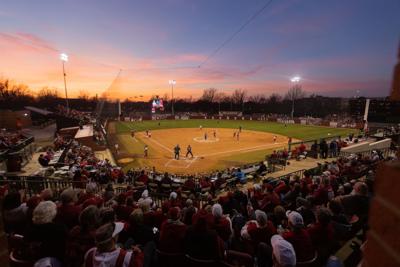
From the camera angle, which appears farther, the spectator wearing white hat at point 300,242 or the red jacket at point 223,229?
the red jacket at point 223,229

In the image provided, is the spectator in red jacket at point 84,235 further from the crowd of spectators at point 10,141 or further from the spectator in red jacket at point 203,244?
the crowd of spectators at point 10,141

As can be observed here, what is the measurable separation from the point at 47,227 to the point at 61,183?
984 centimetres

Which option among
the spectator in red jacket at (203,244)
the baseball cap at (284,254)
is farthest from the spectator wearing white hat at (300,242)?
the spectator in red jacket at (203,244)

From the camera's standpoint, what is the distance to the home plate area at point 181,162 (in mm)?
24297

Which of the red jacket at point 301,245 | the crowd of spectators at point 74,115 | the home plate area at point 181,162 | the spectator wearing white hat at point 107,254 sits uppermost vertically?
the spectator wearing white hat at point 107,254

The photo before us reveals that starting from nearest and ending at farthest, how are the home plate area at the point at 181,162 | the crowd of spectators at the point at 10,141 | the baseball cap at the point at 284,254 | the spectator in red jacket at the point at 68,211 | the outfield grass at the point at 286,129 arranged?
the baseball cap at the point at 284,254
the spectator in red jacket at the point at 68,211
the crowd of spectators at the point at 10,141
the home plate area at the point at 181,162
the outfield grass at the point at 286,129

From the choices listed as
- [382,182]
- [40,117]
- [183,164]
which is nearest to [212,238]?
[382,182]

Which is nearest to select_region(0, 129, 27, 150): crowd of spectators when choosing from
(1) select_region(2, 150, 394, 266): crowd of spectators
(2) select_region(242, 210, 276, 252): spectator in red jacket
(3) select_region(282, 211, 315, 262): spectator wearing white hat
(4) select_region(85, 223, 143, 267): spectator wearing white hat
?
(1) select_region(2, 150, 394, 266): crowd of spectators

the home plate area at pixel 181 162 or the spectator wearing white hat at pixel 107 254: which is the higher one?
the spectator wearing white hat at pixel 107 254

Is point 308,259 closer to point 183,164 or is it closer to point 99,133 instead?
point 183,164

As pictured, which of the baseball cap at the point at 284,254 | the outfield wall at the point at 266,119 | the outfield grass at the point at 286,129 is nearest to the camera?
the baseball cap at the point at 284,254

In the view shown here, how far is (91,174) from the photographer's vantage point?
15.5m

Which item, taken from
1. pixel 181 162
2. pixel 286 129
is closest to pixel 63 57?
pixel 181 162

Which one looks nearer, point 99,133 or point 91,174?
point 91,174
